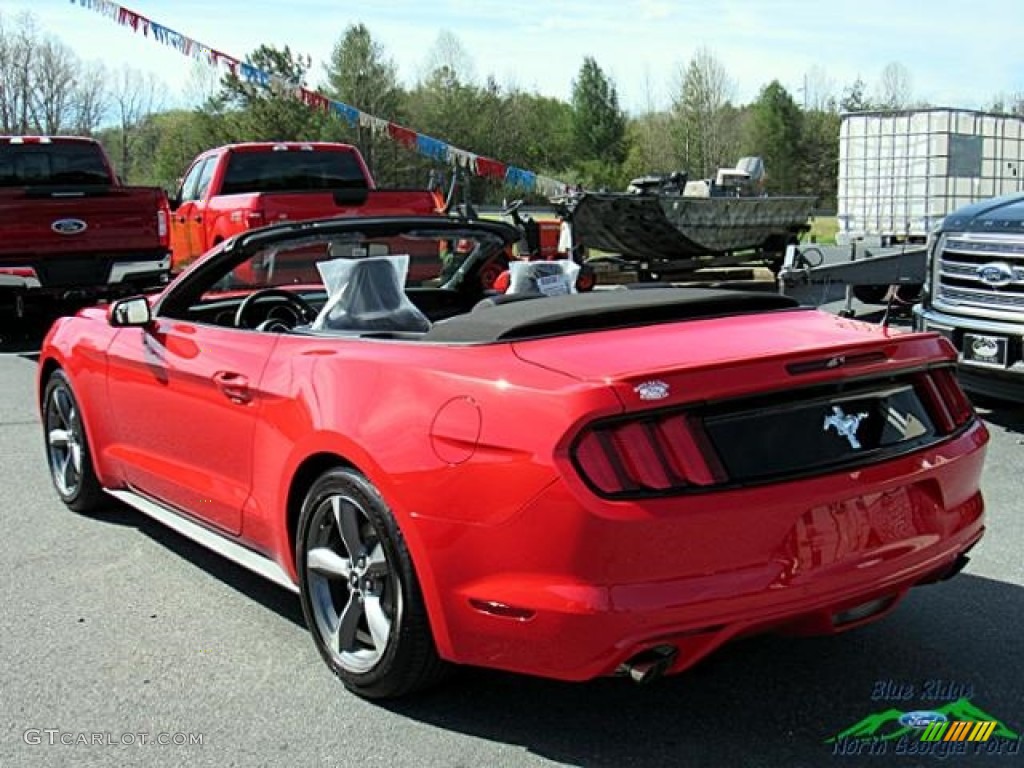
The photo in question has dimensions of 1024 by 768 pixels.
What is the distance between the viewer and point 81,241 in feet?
36.6

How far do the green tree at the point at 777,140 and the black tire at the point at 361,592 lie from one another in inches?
2471

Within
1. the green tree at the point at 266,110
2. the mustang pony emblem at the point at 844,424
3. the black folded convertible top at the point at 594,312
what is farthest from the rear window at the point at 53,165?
the green tree at the point at 266,110

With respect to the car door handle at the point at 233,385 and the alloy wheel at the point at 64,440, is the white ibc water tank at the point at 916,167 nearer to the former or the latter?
the alloy wheel at the point at 64,440

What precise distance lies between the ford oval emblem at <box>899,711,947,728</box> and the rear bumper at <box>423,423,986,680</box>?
0.39 meters

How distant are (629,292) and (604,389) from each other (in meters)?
1.11

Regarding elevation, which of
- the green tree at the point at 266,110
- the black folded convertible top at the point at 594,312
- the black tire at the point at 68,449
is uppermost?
the green tree at the point at 266,110

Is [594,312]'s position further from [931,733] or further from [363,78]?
[363,78]

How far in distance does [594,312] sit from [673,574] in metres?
0.95

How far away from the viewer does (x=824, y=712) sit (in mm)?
3174

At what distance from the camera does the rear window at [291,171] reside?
482 inches

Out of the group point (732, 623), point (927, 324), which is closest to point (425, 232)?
point (732, 623)

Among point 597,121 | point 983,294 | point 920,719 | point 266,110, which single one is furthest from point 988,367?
point 597,121

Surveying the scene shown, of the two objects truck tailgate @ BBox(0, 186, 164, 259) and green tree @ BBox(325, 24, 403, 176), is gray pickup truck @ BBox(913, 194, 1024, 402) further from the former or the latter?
green tree @ BBox(325, 24, 403, 176)

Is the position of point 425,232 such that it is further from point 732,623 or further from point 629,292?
point 732,623
